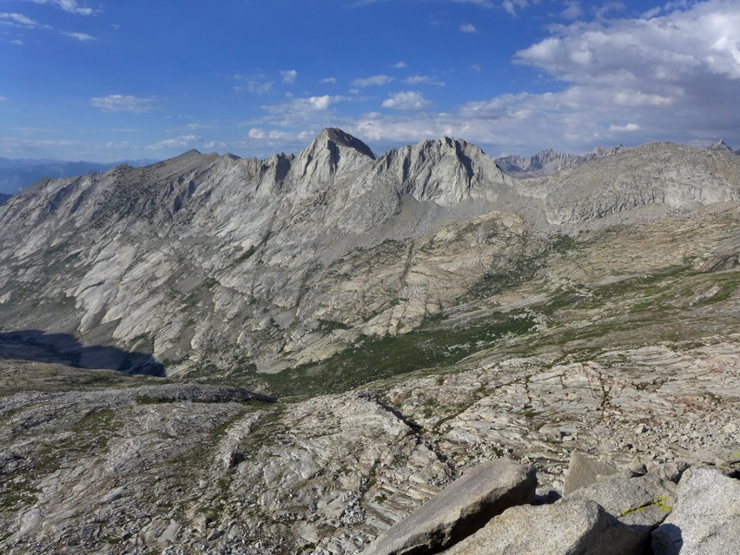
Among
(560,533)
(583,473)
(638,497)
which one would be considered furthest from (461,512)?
(583,473)

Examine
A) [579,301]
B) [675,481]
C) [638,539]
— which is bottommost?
[579,301]

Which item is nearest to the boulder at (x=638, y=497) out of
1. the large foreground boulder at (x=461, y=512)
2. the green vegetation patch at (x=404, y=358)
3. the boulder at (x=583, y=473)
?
the large foreground boulder at (x=461, y=512)

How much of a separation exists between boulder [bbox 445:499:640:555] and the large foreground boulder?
1.97 metres

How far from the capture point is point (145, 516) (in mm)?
31781

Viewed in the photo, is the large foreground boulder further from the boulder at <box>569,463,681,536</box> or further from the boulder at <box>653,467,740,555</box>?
the boulder at <box>653,467,740,555</box>

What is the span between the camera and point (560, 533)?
1388cm

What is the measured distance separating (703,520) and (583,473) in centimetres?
849

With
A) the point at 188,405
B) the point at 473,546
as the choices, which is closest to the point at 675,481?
the point at 473,546

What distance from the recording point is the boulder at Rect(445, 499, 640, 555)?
1366cm

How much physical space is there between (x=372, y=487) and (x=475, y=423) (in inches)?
615

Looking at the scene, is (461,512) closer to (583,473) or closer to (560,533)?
(560,533)

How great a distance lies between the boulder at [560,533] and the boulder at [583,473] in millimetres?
8031

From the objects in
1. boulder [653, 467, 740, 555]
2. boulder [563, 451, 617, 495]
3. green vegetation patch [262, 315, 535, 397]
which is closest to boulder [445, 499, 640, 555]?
boulder [653, 467, 740, 555]

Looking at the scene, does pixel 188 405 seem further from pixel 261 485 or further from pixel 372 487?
pixel 372 487
